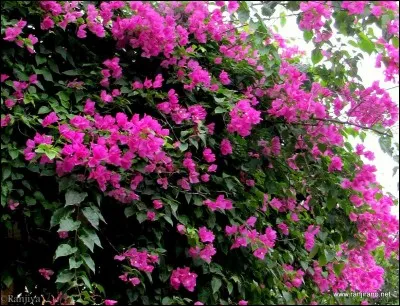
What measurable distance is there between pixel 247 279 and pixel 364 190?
2.04 feet

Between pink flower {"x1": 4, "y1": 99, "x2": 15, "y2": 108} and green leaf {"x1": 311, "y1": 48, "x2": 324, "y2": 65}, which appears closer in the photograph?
pink flower {"x1": 4, "y1": 99, "x2": 15, "y2": 108}

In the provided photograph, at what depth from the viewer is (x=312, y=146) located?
88.7 inches

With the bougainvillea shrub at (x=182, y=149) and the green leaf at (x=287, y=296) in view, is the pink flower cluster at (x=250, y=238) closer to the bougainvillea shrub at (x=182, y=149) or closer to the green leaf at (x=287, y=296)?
the bougainvillea shrub at (x=182, y=149)

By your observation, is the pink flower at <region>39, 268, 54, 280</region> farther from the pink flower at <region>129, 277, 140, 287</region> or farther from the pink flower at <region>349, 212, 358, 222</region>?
the pink flower at <region>349, 212, 358, 222</region>

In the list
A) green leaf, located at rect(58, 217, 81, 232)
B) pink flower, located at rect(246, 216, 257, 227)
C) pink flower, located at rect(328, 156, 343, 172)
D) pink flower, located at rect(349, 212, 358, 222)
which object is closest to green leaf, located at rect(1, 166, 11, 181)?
green leaf, located at rect(58, 217, 81, 232)

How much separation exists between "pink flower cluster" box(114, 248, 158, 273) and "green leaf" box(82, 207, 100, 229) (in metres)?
0.19

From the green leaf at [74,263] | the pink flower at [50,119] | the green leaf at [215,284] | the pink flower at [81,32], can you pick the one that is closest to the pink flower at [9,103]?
the pink flower at [50,119]

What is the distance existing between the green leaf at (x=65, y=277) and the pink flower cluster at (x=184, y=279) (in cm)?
44

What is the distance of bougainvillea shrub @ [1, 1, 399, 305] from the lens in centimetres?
185

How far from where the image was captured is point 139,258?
192 cm

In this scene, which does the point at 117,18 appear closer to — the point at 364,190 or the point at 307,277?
the point at 364,190

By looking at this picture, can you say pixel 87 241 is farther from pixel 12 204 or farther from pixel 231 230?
pixel 231 230

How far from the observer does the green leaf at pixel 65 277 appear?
168 cm

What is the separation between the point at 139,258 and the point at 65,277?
0.30 m
